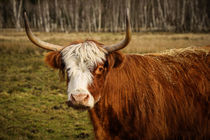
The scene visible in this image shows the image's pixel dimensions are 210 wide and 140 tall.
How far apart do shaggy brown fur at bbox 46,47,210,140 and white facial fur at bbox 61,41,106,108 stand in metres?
0.18

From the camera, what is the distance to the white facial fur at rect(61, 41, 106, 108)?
2359mm

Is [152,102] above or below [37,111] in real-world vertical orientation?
above

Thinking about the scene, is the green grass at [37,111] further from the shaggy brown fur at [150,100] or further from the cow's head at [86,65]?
the cow's head at [86,65]

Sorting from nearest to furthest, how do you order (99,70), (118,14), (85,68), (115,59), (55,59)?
(85,68) → (99,70) → (115,59) → (55,59) → (118,14)

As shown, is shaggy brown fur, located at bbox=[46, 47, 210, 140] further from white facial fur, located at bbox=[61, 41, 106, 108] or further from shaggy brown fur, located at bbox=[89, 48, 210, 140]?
white facial fur, located at bbox=[61, 41, 106, 108]

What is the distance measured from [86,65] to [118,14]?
39497mm

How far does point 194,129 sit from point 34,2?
4679cm

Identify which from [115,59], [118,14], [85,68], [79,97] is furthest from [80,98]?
[118,14]

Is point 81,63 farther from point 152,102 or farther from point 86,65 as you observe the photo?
point 152,102

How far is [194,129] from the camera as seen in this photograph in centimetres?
293

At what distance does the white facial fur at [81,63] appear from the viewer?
2.36 meters

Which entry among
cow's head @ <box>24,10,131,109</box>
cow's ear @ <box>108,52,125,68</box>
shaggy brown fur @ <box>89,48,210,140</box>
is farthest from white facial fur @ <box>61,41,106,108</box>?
shaggy brown fur @ <box>89,48,210,140</box>

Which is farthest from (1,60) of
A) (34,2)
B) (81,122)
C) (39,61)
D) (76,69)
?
(34,2)

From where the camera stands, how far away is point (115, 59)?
2748mm
